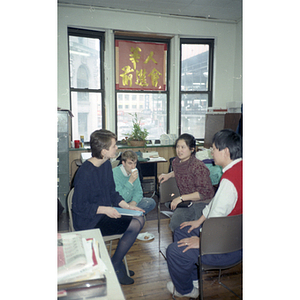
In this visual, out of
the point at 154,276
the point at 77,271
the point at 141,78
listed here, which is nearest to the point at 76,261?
the point at 77,271

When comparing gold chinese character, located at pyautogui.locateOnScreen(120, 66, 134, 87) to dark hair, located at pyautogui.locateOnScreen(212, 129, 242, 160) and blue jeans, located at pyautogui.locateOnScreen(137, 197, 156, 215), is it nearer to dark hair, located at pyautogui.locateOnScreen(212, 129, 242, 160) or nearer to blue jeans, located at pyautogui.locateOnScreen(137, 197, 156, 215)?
blue jeans, located at pyautogui.locateOnScreen(137, 197, 156, 215)

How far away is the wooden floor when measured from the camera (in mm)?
1104

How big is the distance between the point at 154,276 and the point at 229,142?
992 millimetres

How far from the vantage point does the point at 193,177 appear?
1.74m

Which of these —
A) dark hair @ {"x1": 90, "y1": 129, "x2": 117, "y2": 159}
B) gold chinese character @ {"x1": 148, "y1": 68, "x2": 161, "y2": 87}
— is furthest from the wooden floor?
gold chinese character @ {"x1": 148, "y1": 68, "x2": 161, "y2": 87}

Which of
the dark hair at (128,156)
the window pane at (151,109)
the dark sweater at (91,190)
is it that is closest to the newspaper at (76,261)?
the dark sweater at (91,190)

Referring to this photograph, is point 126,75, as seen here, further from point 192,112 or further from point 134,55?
point 192,112

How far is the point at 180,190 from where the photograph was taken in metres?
1.86

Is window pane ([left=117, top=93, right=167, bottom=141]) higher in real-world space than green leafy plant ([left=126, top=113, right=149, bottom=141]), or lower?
higher
